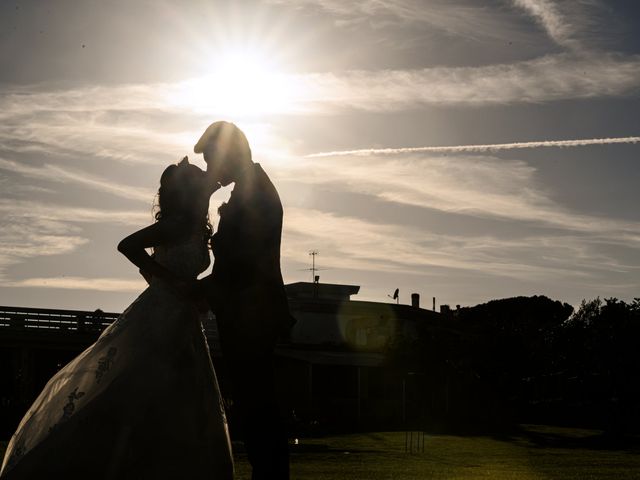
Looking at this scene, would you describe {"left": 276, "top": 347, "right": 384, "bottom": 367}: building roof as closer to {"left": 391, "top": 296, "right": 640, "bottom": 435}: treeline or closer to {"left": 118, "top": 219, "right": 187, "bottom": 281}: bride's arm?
{"left": 391, "top": 296, "right": 640, "bottom": 435}: treeline

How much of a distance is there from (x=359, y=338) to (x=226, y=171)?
5992 centimetres

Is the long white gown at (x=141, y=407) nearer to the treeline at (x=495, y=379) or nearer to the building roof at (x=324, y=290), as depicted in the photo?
the treeline at (x=495, y=379)

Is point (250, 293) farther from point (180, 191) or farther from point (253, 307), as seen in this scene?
point (180, 191)

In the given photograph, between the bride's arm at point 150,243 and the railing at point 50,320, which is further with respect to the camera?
the railing at point 50,320

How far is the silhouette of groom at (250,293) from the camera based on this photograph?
7.11m

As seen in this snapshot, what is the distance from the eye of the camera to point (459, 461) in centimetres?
2273

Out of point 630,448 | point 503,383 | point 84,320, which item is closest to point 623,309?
point 630,448

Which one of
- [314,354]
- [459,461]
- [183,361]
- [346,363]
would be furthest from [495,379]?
[183,361]

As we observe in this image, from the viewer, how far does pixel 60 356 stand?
45.3 m

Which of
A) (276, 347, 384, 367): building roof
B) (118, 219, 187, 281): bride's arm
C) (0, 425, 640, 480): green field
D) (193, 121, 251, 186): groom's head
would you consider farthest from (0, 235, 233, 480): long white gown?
(276, 347, 384, 367): building roof

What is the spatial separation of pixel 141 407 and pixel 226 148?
2.07 metres

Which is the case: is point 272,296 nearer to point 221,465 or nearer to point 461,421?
point 221,465

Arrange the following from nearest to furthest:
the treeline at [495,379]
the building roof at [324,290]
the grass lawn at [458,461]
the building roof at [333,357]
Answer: the grass lawn at [458,461]
the treeline at [495,379]
the building roof at [333,357]
the building roof at [324,290]

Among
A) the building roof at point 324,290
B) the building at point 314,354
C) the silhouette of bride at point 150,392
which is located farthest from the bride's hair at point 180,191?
the building roof at point 324,290
